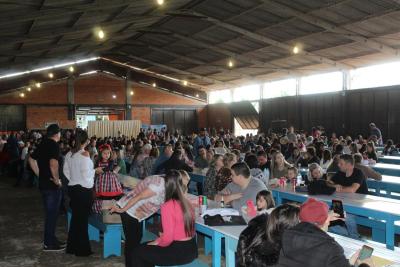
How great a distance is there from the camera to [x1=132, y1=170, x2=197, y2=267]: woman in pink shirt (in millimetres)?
3586

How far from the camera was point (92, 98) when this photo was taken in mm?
28391

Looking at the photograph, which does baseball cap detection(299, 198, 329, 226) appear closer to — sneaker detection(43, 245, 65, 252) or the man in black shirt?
the man in black shirt

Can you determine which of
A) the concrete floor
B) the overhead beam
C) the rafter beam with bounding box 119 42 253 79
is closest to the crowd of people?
the concrete floor

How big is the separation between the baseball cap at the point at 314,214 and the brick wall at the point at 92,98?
26283 mm

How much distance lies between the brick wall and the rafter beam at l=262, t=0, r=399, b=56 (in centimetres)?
1735

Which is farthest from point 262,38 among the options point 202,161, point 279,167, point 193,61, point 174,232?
point 174,232

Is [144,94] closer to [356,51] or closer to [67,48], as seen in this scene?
[67,48]

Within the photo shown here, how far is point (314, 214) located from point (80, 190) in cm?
352

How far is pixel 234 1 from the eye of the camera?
13.9 m

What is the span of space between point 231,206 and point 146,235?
107 cm

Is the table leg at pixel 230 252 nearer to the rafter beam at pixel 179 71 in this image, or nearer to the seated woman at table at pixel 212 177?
the seated woman at table at pixel 212 177

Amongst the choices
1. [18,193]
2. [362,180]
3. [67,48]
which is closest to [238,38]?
[67,48]

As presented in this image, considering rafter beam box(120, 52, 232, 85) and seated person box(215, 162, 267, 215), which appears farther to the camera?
rafter beam box(120, 52, 232, 85)

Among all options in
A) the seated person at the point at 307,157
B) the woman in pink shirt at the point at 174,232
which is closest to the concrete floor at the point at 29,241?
the woman in pink shirt at the point at 174,232
